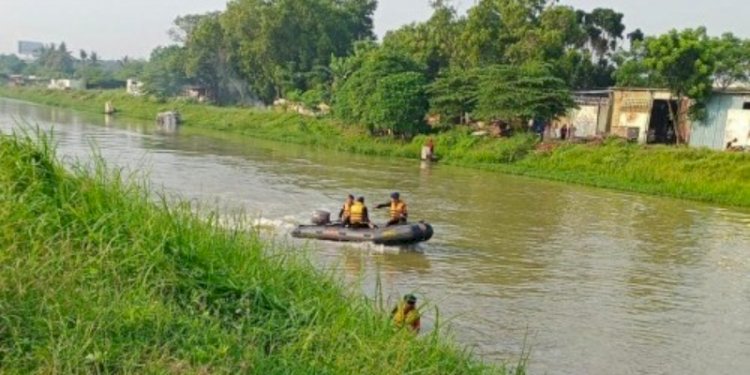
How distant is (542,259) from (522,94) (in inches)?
731

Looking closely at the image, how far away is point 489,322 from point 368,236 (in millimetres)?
4455

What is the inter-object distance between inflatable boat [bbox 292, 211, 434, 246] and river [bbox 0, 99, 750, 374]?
0.24 metres

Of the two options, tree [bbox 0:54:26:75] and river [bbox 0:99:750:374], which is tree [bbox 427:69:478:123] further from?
tree [bbox 0:54:26:75]

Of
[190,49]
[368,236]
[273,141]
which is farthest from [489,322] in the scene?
[190,49]

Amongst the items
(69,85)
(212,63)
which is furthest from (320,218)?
(69,85)

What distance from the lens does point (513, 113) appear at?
106ft

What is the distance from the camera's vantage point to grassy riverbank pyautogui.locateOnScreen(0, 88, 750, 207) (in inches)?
993

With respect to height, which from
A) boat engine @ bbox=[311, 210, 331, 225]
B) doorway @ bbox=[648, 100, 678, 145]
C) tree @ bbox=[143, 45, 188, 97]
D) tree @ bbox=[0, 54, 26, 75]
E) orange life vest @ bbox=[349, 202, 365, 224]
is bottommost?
boat engine @ bbox=[311, 210, 331, 225]

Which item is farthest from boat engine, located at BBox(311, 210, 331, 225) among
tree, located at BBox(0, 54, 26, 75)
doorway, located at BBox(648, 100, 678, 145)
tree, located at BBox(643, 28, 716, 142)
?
tree, located at BBox(0, 54, 26, 75)

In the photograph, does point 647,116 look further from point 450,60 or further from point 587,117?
point 450,60

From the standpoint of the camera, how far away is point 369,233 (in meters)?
14.0

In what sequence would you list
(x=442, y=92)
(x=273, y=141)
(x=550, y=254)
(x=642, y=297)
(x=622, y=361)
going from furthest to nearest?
(x=273, y=141) < (x=442, y=92) < (x=550, y=254) < (x=642, y=297) < (x=622, y=361)

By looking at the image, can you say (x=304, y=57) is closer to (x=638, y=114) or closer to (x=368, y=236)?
(x=638, y=114)

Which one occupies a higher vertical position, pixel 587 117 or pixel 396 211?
pixel 587 117
